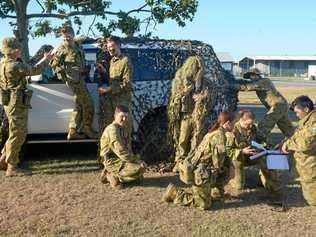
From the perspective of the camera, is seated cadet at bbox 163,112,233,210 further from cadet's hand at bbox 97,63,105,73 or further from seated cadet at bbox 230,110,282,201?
cadet's hand at bbox 97,63,105,73

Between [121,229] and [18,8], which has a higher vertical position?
[18,8]

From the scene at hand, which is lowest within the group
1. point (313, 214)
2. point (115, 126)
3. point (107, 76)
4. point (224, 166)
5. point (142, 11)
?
point (313, 214)

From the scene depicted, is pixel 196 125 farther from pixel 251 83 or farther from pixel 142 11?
pixel 142 11

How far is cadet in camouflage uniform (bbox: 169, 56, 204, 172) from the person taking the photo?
23.6 feet

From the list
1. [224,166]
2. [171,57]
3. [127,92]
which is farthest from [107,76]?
[224,166]

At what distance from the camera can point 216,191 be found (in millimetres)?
6219

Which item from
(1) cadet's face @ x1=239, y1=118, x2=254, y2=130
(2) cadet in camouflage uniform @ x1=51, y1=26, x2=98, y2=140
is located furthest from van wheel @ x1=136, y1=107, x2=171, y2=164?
(1) cadet's face @ x1=239, y1=118, x2=254, y2=130

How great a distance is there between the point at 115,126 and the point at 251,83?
2.76m

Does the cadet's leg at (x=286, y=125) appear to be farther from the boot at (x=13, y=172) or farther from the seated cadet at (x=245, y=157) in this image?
the boot at (x=13, y=172)

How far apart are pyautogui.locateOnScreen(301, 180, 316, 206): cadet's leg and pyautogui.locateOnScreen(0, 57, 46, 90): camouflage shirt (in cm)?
349

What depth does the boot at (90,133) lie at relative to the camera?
24.9ft

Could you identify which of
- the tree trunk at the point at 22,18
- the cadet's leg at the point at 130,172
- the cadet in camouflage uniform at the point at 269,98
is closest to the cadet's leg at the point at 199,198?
the cadet's leg at the point at 130,172

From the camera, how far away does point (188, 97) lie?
7219 millimetres

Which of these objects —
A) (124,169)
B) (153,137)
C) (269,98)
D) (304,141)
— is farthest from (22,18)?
(304,141)
